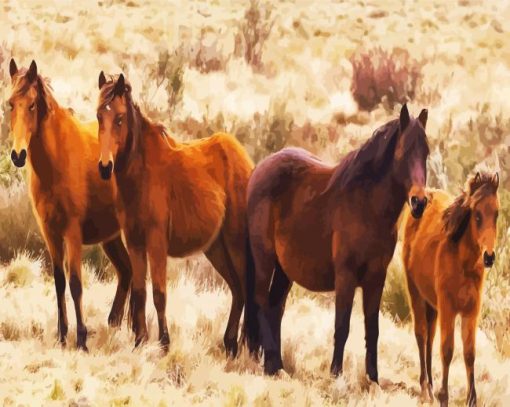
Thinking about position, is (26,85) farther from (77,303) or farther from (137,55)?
(137,55)

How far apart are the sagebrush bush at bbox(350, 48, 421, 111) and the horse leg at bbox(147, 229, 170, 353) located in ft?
41.8

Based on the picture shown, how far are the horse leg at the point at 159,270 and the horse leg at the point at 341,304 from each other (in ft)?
3.85

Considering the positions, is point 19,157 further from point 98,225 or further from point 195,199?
point 195,199

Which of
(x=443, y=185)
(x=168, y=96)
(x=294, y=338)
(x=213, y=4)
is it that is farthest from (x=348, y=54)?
(x=294, y=338)

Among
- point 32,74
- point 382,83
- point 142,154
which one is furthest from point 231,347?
point 382,83

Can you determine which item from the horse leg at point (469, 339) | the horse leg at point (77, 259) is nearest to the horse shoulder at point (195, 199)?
the horse leg at point (77, 259)

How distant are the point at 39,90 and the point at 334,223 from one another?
2.17 meters

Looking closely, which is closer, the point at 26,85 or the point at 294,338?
the point at 26,85

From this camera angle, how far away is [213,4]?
119ft

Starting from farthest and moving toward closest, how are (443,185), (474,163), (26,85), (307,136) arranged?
1. (307,136)
2. (474,163)
3. (443,185)
4. (26,85)

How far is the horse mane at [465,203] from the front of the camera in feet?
22.1

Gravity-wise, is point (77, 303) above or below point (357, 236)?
below

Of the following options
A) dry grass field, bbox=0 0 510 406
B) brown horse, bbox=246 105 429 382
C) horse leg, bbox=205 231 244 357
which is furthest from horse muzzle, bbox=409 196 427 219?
horse leg, bbox=205 231 244 357

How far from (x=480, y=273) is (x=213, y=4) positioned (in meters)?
30.2
